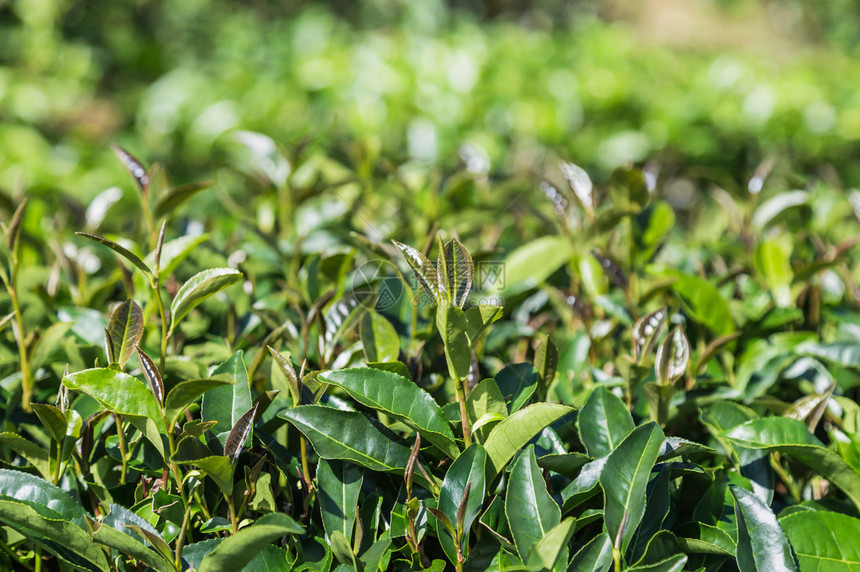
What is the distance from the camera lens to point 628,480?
1.19 m

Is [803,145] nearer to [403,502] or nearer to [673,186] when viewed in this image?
[673,186]

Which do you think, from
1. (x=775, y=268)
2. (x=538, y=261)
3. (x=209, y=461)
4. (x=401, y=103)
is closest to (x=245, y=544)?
(x=209, y=461)

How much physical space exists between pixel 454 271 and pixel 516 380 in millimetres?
345

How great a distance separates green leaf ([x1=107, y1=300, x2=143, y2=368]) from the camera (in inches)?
52.3

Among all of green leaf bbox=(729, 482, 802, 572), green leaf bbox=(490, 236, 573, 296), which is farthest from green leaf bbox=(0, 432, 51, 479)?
green leaf bbox=(729, 482, 802, 572)

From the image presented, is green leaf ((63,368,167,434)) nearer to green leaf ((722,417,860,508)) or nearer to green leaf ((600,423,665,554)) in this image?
green leaf ((600,423,665,554))

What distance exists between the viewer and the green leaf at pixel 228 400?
1.34 metres

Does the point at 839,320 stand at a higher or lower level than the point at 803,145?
higher

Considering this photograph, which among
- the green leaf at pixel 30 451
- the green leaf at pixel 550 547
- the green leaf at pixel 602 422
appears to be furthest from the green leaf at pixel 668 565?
the green leaf at pixel 30 451

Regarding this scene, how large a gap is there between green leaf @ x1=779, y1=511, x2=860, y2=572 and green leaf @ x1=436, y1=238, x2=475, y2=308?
705 millimetres

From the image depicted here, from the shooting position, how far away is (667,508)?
4.16 ft

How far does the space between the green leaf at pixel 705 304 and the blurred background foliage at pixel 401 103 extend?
657mm

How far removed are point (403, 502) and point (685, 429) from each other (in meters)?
0.73

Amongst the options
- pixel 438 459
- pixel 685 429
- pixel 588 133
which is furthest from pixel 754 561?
pixel 588 133
